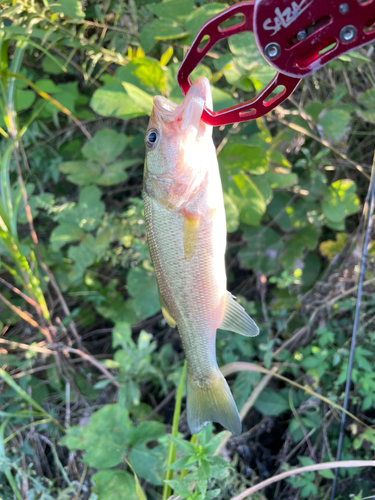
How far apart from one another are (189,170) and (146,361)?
3.83 ft

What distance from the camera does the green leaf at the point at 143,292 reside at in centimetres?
199

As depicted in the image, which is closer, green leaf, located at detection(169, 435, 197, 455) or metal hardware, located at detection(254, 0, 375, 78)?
metal hardware, located at detection(254, 0, 375, 78)

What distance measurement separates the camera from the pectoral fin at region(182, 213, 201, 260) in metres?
1.05

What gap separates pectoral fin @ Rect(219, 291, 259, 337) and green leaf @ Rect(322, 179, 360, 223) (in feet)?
3.71

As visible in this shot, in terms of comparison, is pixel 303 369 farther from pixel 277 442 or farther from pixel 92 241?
pixel 92 241

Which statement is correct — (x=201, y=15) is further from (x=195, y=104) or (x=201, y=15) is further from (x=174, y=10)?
(x=195, y=104)

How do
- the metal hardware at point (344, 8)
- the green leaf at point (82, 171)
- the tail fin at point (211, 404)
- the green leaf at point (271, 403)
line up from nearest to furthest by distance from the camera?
the metal hardware at point (344, 8), the tail fin at point (211, 404), the green leaf at point (271, 403), the green leaf at point (82, 171)

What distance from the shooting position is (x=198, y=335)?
1143 mm

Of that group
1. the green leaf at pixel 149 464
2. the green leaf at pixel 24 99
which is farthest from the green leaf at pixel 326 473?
the green leaf at pixel 24 99

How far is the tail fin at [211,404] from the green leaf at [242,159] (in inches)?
41.9

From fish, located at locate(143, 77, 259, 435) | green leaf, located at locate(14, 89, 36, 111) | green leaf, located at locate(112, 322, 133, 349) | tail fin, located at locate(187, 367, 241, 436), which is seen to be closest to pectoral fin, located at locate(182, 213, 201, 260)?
fish, located at locate(143, 77, 259, 435)

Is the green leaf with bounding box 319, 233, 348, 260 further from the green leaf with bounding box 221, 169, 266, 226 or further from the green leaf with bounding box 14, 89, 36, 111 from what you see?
the green leaf with bounding box 14, 89, 36, 111

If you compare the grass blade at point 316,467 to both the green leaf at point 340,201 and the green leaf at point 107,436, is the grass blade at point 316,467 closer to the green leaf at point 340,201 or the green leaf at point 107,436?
the green leaf at point 107,436

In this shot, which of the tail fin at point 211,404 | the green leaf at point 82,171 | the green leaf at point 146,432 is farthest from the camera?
the green leaf at point 82,171
